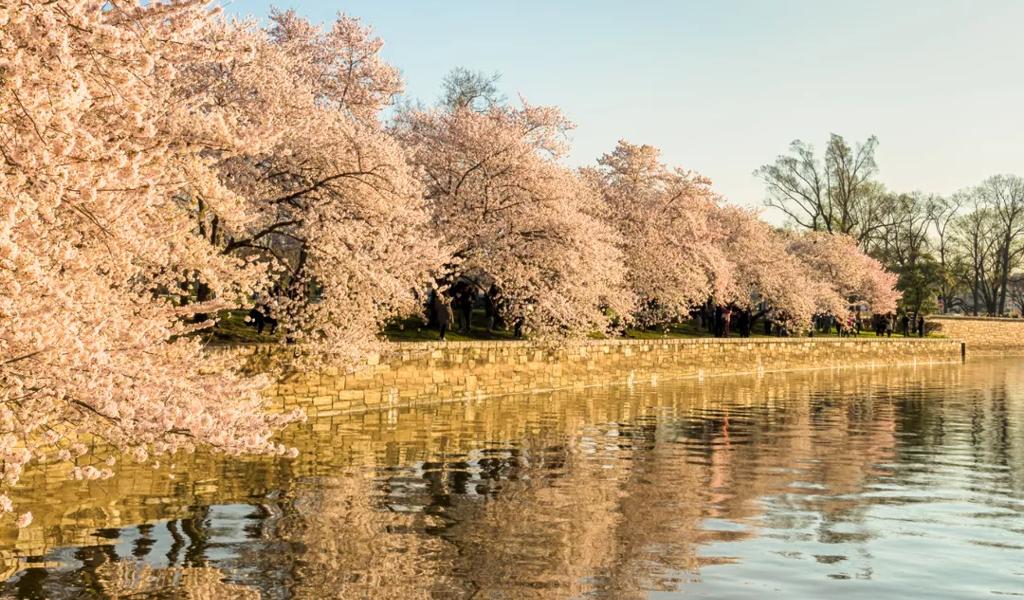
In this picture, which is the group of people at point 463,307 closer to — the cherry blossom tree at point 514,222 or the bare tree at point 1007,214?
the cherry blossom tree at point 514,222

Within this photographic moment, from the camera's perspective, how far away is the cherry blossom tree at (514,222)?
35688 mm

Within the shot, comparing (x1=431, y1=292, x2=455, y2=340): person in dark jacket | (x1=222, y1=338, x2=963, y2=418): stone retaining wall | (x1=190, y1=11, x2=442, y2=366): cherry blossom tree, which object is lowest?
(x1=222, y1=338, x2=963, y2=418): stone retaining wall

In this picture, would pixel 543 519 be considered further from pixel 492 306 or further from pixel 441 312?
pixel 492 306

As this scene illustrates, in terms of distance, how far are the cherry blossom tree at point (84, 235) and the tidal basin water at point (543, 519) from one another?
137cm

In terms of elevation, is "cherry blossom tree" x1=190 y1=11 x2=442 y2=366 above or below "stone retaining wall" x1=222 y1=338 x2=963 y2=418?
above

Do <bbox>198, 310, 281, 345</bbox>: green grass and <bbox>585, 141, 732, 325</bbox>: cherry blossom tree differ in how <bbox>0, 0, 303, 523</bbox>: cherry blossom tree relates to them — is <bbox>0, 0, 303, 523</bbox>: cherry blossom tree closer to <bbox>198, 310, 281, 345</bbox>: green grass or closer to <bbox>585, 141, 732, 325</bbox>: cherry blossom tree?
<bbox>198, 310, 281, 345</bbox>: green grass

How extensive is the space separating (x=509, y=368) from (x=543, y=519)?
A: 21.8m

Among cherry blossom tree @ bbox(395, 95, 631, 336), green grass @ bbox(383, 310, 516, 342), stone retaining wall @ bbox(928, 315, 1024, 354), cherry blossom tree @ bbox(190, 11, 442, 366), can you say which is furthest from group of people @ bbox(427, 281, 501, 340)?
stone retaining wall @ bbox(928, 315, 1024, 354)

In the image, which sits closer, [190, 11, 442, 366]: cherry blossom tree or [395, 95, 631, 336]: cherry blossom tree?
[190, 11, 442, 366]: cherry blossom tree

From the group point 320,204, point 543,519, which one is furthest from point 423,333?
point 543,519

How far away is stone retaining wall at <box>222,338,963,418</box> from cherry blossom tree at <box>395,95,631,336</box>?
1.80 meters

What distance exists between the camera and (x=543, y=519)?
44.3 ft

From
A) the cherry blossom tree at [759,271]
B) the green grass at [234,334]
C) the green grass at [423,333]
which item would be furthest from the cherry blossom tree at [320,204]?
the cherry blossom tree at [759,271]

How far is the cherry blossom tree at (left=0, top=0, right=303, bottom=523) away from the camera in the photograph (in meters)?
8.79
